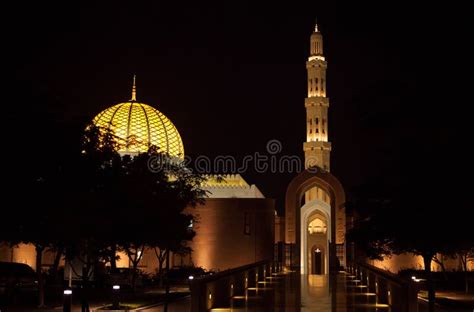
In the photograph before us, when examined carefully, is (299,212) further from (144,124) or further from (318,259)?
(318,259)

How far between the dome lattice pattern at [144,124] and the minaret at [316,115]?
13236 mm

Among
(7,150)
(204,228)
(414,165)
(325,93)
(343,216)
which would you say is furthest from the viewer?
(325,93)

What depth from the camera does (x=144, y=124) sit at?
4612cm

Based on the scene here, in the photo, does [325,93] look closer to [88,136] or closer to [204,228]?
[204,228]

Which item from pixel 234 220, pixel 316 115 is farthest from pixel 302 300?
pixel 316 115

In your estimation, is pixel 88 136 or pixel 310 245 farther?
pixel 310 245

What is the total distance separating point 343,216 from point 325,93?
17389 millimetres

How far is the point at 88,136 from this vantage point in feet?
51.3

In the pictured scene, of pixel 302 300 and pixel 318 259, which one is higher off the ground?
pixel 318 259

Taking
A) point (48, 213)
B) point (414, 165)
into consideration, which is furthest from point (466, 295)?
point (48, 213)

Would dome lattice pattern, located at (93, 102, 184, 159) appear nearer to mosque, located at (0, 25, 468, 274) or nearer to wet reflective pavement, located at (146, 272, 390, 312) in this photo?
mosque, located at (0, 25, 468, 274)

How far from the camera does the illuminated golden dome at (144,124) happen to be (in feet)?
149

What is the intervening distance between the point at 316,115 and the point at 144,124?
A: 54.7 ft

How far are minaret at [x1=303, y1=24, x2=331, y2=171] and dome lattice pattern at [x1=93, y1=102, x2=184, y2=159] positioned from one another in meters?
13.2
